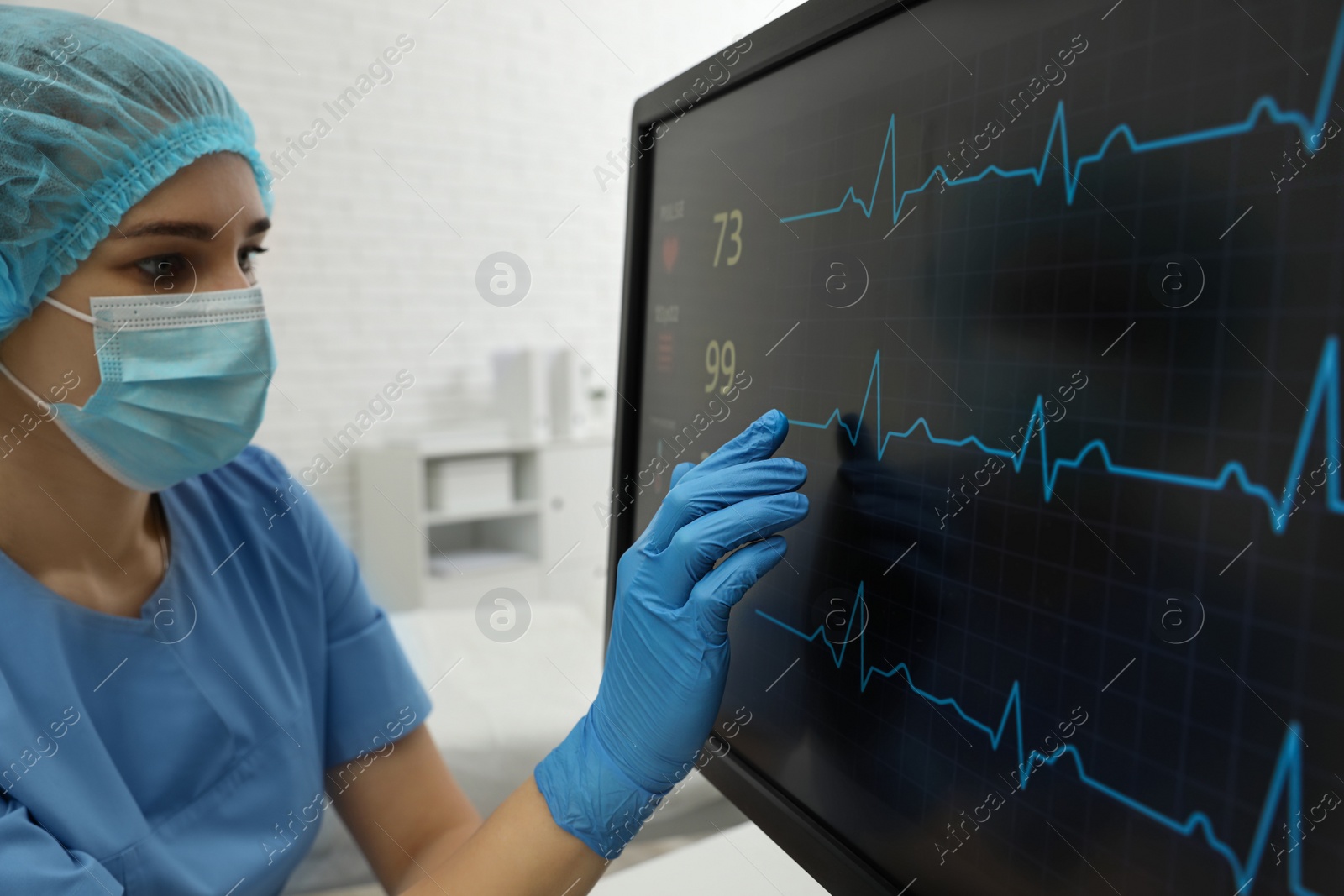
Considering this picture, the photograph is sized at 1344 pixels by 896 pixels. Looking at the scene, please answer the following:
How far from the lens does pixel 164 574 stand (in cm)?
92

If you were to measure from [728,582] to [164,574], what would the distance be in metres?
0.72

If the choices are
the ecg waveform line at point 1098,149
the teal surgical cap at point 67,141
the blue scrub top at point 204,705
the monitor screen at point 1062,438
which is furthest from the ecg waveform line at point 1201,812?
the teal surgical cap at point 67,141

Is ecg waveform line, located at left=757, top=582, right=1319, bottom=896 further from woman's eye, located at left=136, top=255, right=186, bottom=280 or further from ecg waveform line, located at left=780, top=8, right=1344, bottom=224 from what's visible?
woman's eye, located at left=136, top=255, right=186, bottom=280

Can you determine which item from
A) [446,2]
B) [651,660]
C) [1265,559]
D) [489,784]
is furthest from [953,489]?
[446,2]

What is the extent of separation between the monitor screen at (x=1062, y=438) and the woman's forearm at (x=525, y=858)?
201 millimetres

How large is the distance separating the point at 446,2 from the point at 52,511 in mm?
2834

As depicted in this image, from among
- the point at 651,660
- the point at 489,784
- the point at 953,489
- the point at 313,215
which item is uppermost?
the point at 313,215

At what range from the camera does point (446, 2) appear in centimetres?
306

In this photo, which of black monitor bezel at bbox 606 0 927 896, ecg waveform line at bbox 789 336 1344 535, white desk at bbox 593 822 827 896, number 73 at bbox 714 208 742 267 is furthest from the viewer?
white desk at bbox 593 822 827 896

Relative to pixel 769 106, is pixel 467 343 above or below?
below

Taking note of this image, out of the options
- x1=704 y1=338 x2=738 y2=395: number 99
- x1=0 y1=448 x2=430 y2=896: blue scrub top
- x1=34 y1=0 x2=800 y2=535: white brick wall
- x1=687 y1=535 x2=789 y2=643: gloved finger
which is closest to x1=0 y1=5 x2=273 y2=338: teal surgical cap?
x1=0 y1=448 x2=430 y2=896: blue scrub top

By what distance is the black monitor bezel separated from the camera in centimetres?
51

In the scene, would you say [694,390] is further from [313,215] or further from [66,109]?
[313,215]

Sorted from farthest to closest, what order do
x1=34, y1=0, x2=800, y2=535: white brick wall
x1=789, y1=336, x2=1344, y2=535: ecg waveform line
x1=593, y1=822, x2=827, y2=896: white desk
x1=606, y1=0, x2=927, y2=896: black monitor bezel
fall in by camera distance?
x1=34, y1=0, x2=800, y2=535: white brick wall
x1=593, y1=822, x2=827, y2=896: white desk
x1=606, y1=0, x2=927, y2=896: black monitor bezel
x1=789, y1=336, x2=1344, y2=535: ecg waveform line
